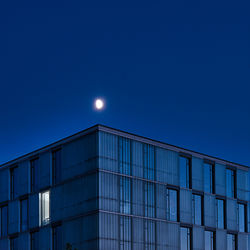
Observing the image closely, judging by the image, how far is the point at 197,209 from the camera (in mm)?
67375

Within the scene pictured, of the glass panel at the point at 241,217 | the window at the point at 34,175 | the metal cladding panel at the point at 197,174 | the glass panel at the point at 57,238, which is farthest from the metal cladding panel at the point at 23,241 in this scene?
the glass panel at the point at 241,217

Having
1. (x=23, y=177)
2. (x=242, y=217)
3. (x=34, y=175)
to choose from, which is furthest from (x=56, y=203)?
(x=242, y=217)

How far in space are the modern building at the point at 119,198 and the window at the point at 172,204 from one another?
0.12 meters

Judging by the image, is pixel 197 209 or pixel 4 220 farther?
pixel 4 220

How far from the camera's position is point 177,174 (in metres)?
65.0

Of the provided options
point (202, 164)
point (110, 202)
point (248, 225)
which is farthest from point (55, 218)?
point (248, 225)

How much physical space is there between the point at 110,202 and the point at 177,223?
37.2 feet

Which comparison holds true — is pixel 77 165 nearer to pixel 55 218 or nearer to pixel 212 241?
pixel 55 218

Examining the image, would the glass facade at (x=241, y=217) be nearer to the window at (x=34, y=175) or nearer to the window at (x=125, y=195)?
the window at (x=125, y=195)

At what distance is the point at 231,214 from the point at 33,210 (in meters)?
26.8

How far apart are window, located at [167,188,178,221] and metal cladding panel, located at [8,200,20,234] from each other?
63.7 feet

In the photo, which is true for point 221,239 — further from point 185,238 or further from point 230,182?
point 230,182

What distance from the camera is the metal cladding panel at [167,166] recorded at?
206 feet

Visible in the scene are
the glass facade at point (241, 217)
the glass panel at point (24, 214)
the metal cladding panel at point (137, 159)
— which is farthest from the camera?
the glass facade at point (241, 217)
